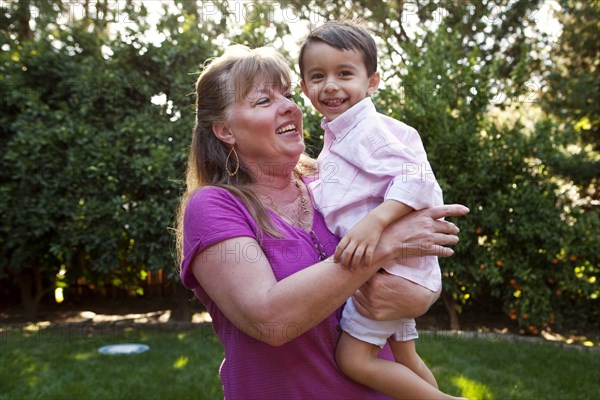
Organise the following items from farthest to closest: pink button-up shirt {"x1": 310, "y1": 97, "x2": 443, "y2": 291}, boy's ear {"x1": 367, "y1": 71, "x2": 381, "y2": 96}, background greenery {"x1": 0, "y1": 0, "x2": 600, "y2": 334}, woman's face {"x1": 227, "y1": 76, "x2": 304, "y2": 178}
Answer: background greenery {"x1": 0, "y1": 0, "x2": 600, "y2": 334} < boy's ear {"x1": 367, "y1": 71, "x2": 381, "y2": 96} < woman's face {"x1": 227, "y1": 76, "x2": 304, "y2": 178} < pink button-up shirt {"x1": 310, "y1": 97, "x2": 443, "y2": 291}

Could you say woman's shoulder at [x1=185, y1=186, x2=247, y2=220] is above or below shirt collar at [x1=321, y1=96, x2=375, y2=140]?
below

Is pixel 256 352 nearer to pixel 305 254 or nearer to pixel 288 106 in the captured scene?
pixel 305 254

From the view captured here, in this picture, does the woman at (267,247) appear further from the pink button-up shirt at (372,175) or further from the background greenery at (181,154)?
the background greenery at (181,154)

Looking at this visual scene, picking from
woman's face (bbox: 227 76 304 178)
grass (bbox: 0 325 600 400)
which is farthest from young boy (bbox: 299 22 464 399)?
grass (bbox: 0 325 600 400)

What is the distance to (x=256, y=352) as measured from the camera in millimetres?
1540

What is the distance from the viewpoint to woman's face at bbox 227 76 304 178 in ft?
5.73

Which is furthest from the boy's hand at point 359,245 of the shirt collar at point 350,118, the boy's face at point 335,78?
the boy's face at point 335,78

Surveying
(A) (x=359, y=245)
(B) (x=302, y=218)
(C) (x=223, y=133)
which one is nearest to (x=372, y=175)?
(B) (x=302, y=218)

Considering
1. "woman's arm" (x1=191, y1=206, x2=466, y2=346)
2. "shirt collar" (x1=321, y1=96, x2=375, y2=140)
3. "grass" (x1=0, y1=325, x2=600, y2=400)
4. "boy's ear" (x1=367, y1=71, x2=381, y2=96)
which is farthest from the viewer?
"grass" (x1=0, y1=325, x2=600, y2=400)

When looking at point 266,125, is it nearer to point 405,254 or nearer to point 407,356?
point 405,254

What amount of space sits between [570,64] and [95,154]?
7.37 metres

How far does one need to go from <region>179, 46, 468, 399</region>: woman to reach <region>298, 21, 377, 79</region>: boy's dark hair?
23cm

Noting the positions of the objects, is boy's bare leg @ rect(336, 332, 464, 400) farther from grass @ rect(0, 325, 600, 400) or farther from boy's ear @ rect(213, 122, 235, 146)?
grass @ rect(0, 325, 600, 400)

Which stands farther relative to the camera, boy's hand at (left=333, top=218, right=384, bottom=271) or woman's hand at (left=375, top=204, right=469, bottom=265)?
woman's hand at (left=375, top=204, right=469, bottom=265)
